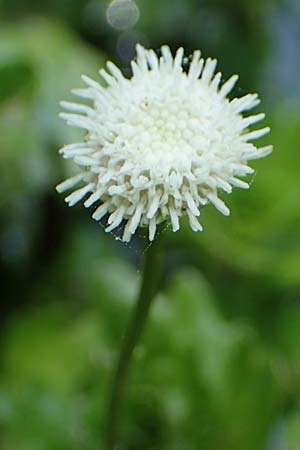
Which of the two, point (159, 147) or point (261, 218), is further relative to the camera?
point (261, 218)

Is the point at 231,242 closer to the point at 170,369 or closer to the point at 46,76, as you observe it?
the point at 170,369

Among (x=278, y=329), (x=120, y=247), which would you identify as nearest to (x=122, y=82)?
(x=278, y=329)

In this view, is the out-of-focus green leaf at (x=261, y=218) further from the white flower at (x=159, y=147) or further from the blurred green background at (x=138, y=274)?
the white flower at (x=159, y=147)

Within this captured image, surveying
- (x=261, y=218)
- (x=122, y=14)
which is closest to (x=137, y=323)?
(x=261, y=218)

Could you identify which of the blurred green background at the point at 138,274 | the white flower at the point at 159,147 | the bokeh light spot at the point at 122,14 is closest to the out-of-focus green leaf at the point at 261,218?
the blurred green background at the point at 138,274

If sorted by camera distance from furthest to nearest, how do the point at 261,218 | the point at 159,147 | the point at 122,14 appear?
1. the point at 122,14
2. the point at 261,218
3. the point at 159,147

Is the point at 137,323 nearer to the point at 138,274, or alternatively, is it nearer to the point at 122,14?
the point at 138,274
